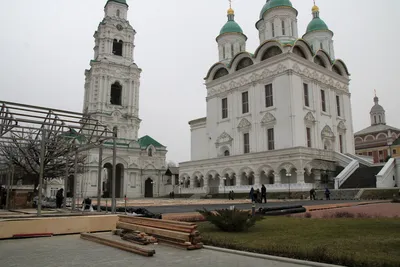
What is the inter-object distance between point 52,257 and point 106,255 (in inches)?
43.4

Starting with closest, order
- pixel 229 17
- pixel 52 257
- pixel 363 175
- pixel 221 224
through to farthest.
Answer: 1. pixel 52 257
2. pixel 221 224
3. pixel 363 175
4. pixel 229 17

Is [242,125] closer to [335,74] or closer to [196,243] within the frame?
[335,74]

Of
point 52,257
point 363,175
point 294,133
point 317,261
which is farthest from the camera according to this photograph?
point 294,133

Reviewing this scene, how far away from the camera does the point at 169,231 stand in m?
8.41

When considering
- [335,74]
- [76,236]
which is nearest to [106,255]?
[76,236]

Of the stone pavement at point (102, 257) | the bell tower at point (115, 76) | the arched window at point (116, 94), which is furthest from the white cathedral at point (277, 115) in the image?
the stone pavement at point (102, 257)

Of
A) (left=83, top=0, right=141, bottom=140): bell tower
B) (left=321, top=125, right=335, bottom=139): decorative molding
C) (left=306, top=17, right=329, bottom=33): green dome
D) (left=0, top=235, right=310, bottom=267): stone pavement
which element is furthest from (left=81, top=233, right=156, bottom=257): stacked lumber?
(left=306, top=17, right=329, bottom=33): green dome

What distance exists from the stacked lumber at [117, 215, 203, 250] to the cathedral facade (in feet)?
141

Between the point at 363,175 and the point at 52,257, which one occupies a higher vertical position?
the point at 363,175

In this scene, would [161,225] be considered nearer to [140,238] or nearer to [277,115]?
A: [140,238]

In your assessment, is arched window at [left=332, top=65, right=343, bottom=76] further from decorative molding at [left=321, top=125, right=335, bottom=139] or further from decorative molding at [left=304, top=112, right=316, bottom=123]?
decorative molding at [left=304, top=112, right=316, bottom=123]

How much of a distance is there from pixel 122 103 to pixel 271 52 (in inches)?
1049

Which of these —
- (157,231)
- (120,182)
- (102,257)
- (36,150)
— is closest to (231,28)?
(120,182)

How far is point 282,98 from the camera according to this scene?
4156 centimetres
